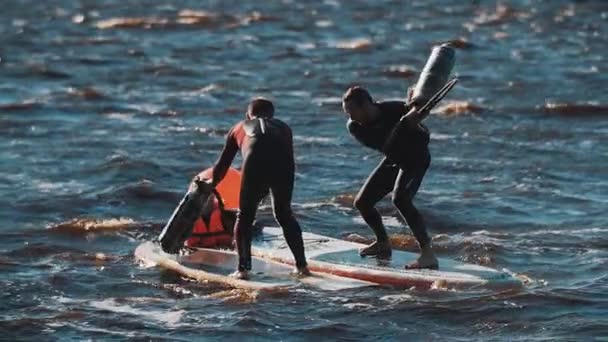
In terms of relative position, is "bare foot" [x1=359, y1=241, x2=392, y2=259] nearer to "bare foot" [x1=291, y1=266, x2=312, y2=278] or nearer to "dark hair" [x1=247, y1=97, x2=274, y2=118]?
"bare foot" [x1=291, y1=266, x2=312, y2=278]

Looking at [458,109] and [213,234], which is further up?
[213,234]

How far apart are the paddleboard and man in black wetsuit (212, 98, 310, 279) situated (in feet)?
1.32

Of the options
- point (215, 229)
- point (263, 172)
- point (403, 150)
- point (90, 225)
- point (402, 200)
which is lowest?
point (90, 225)

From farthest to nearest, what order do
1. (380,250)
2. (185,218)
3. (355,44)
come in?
(355,44), (185,218), (380,250)

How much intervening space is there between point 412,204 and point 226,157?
1677 millimetres

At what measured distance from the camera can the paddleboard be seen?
543 inches

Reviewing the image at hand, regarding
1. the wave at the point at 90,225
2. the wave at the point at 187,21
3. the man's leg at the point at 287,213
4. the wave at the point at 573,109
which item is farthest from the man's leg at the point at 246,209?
the wave at the point at 187,21

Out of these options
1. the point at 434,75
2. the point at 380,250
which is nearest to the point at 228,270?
the point at 380,250

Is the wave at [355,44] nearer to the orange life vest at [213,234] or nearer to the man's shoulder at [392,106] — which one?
the orange life vest at [213,234]

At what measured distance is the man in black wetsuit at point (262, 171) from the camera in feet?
45.0

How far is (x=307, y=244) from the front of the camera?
1509 centimetres

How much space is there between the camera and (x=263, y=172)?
13.8 metres

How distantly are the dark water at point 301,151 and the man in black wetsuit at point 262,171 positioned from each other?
1.66 ft

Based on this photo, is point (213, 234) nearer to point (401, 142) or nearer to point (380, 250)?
point (380, 250)
